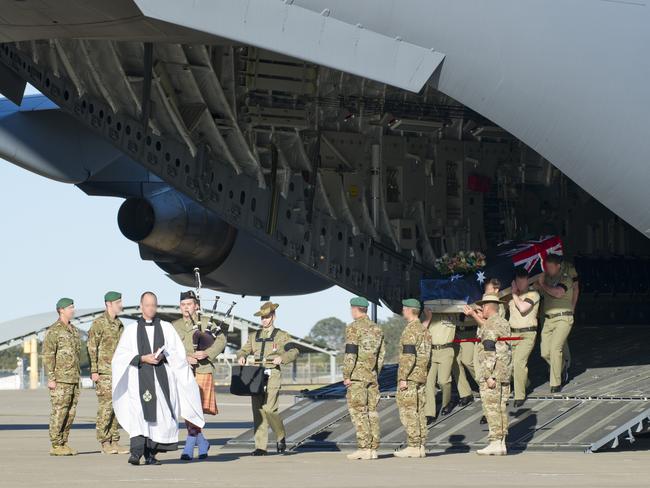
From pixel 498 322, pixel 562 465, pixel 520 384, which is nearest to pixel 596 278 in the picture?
pixel 520 384

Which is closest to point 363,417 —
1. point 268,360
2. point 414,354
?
point 414,354

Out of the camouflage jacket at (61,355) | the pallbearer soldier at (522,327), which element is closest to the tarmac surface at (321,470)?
the camouflage jacket at (61,355)

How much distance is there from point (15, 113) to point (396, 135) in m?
5.45

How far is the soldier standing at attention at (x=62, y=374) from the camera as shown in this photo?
43.5 feet

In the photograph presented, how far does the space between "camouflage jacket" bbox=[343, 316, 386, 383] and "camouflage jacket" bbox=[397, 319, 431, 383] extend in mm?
249

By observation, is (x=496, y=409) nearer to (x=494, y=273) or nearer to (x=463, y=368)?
(x=463, y=368)

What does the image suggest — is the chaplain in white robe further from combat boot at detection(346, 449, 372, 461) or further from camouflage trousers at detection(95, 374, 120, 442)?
combat boot at detection(346, 449, 372, 461)

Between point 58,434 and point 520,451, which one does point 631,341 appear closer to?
point 520,451

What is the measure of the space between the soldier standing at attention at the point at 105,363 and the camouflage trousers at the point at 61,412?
289 mm

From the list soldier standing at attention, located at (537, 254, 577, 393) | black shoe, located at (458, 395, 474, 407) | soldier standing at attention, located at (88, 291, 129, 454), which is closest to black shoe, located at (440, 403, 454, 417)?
black shoe, located at (458, 395, 474, 407)

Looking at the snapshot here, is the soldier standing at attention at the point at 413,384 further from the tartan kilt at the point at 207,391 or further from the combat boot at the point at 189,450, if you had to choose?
the combat boot at the point at 189,450

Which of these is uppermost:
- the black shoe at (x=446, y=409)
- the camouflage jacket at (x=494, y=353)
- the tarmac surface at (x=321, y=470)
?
the camouflage jacket at (x=494, y=353)

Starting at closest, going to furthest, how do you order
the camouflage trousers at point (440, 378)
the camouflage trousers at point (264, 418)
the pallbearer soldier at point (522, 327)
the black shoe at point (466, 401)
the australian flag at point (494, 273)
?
the camouflage trousers at point (264, 418)
the pallbearer soldier at point (522, 327)
the camouflage trousers at point (440, 378)
the black shoe at point (466, 401)
the australian flag at point (494, 273)

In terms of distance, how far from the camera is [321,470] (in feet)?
37.6
